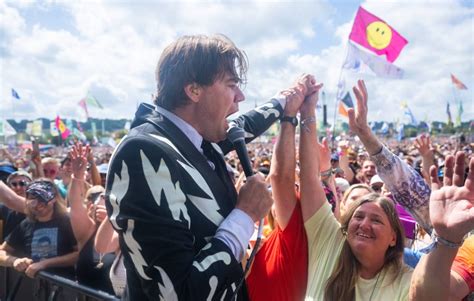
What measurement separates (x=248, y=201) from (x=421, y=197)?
61.5 inches

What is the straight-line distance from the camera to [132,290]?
141 centimetres

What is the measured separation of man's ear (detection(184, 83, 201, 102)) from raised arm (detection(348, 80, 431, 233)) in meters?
1.34

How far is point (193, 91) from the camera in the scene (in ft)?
4.82

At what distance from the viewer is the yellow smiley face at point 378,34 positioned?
9.23m

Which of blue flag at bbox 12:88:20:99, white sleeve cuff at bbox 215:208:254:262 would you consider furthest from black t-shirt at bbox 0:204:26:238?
blue flag at bbox 12:88:20:99

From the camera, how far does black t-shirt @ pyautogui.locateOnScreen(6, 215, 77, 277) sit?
3.85 metres

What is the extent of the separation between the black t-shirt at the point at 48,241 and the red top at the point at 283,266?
2.37 m

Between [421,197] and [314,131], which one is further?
[421,197]

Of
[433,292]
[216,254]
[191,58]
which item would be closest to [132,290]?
[216,254]

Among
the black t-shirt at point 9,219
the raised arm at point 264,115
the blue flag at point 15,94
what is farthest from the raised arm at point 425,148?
the blue flag at point 15,94

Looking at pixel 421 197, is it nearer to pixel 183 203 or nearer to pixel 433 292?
pixel 433 292

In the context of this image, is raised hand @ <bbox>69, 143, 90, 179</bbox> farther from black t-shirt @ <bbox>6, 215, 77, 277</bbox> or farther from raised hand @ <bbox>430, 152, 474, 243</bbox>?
raised hand @ <bbox>430, 152, 474, 243</bbox>

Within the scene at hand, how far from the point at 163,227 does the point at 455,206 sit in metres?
1.05

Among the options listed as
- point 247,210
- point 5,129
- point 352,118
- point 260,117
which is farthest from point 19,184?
point 5,129
